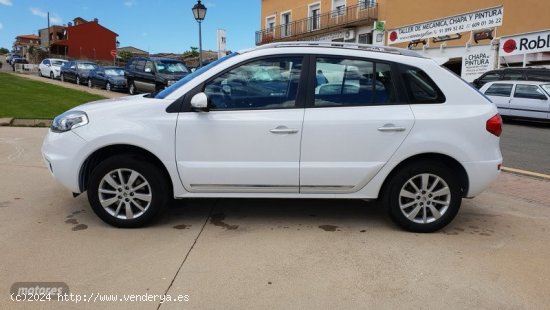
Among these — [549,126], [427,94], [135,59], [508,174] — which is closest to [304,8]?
[135,59]

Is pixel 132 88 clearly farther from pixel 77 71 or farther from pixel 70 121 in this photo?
pixel 70 121

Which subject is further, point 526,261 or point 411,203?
point 411,203

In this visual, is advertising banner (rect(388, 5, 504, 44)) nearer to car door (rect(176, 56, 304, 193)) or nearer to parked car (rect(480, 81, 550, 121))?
parked car (rect(480, 81, 550, 121))

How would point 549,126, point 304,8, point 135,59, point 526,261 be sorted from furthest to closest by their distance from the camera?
point 304,8 → point 135,59 → point 549,126 → point 526,261

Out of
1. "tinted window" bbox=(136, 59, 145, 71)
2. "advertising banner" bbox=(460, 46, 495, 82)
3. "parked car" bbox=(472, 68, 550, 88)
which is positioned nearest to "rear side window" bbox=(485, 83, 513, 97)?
"parked car" bbox=(472, 68, 550, 88)

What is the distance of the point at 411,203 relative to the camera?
448 cm

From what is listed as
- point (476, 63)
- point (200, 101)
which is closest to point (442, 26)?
point (476, 63)

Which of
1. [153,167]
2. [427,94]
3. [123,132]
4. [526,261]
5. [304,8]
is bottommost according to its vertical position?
[526,261]

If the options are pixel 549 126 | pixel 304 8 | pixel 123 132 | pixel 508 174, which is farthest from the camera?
pixel 304 8

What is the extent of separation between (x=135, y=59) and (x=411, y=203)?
18.8 meters

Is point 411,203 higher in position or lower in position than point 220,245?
higher

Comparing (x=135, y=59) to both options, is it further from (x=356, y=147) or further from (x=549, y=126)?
(x=356, y=147)

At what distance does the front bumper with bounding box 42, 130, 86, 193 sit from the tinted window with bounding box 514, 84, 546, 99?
15.2 meters

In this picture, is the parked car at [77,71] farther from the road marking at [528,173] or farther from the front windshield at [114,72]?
the road marking at [528,173]
